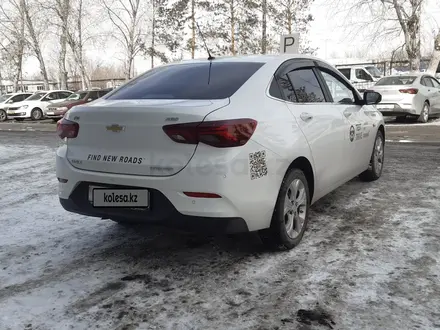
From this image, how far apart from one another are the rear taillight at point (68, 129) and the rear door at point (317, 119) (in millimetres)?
1622

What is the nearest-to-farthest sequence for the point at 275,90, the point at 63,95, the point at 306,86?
the point at 275,90
the point at 306,86
the point at 63,95

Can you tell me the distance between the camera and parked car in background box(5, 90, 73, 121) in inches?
927

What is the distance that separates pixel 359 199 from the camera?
194 inches

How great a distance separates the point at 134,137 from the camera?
3023 mm

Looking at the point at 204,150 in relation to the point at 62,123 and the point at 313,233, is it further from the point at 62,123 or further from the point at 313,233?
the point at 313,233

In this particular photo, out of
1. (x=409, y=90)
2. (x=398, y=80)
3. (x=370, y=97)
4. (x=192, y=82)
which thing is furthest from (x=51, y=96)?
(x=192, y=82)

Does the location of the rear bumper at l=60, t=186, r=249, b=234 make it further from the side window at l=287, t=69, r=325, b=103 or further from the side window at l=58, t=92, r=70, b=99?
the side window at l=58, t=92, r=70, b=99

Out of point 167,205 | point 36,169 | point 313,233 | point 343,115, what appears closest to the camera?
point 167,205

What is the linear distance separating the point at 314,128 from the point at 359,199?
5.15 feet

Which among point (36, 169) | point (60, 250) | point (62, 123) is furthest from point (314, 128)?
point (36, 169)

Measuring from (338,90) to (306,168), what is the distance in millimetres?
1313

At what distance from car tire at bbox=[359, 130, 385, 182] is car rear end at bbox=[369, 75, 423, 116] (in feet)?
24.8

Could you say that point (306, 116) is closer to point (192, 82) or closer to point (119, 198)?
point (192, 82)

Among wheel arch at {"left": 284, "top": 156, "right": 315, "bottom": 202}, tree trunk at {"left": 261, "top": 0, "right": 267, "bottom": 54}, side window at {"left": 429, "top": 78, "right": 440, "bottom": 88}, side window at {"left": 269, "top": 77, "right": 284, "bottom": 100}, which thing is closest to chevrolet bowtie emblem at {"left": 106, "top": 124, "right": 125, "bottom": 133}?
side window at {"left": 269, "top": 77, "right": 284, "bottom": 100}
